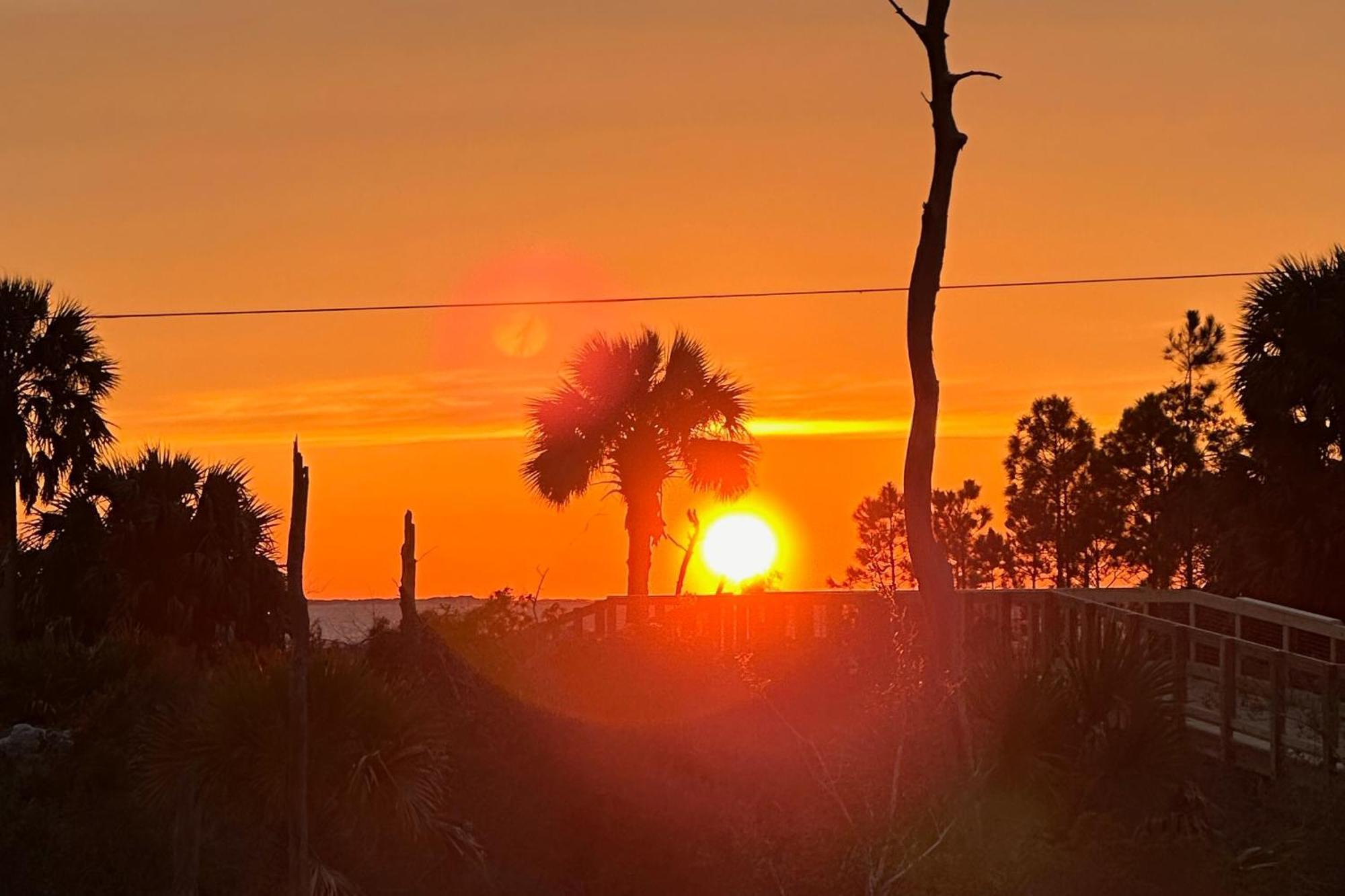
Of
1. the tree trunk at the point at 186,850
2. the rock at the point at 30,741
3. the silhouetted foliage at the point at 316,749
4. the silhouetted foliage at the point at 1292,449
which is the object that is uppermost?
the silhouetted foliage at the point at 1292,449

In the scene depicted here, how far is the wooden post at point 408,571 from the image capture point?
27.3m

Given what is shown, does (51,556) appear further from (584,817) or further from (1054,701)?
(1054,701)

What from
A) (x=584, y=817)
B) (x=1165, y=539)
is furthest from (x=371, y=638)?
(x=1165, y=539)

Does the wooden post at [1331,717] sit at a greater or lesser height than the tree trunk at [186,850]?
greater

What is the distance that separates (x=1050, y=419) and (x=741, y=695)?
1094 inches

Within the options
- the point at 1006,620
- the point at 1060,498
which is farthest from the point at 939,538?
the point at 1006,620

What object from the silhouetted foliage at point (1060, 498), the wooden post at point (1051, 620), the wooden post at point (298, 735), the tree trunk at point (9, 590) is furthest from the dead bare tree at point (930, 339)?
the silhouetted foliage at point (1060, 498)

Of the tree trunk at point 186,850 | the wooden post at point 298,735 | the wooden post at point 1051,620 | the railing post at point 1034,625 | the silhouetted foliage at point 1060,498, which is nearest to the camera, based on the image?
the wooden post at point 298,735

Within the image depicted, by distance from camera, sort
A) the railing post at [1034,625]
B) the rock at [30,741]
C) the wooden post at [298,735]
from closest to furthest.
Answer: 1. the wooden post at [298,735]
2. the rock at [30,741]
3. the railing post at [1034,625]

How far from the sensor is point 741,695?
31.2 meters

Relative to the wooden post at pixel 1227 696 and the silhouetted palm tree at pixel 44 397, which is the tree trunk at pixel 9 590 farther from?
the wooden post at pixel 1227 696

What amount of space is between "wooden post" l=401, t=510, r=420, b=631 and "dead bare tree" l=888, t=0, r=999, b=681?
23.3ft

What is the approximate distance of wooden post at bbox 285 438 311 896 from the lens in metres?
21.0

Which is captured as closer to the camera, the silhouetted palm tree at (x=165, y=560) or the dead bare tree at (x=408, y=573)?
the dead bare tree at (x=408, y=573)
